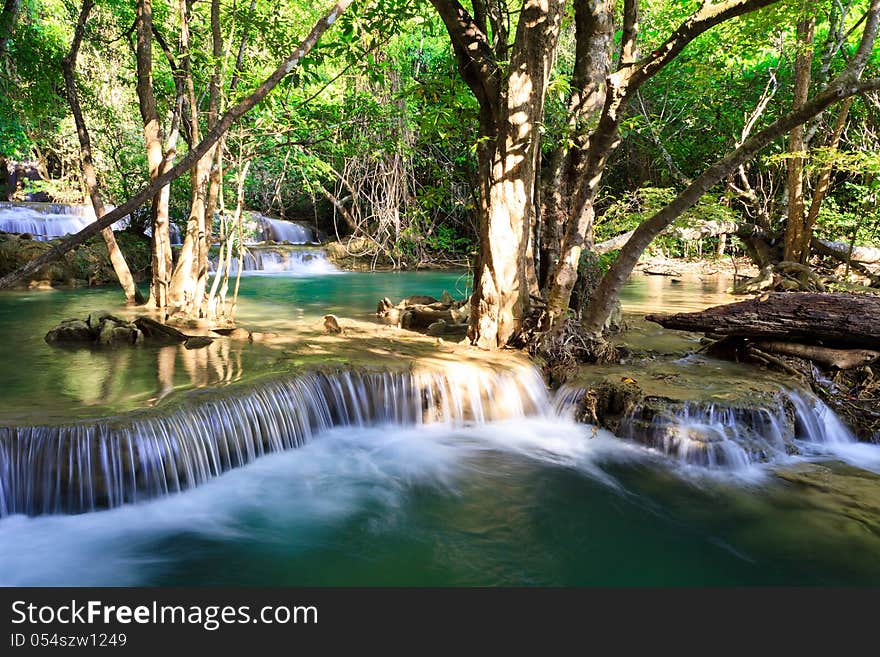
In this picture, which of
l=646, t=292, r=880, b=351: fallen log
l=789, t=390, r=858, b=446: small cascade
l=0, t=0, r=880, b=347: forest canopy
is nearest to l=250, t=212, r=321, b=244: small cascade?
l=0, t=0, r=880, b=347: forest canopy

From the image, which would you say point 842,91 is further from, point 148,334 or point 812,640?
point 148,334

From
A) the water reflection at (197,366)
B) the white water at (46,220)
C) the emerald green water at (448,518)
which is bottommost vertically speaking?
the emerald green water at (448,518)

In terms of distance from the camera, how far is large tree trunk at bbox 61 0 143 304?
9.35 metres

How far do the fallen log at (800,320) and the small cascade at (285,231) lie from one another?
19539 mm

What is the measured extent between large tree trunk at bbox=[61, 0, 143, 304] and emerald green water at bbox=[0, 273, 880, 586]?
4696 millimetres

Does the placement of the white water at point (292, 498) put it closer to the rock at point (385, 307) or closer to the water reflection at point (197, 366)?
the water reflection at point (197, 366)

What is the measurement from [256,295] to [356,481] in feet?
31.9

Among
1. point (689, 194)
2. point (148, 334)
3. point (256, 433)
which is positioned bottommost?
point (256, 433)

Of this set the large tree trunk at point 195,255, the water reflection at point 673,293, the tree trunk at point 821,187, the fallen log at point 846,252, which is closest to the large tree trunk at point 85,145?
the large tree trunk at point 195,255

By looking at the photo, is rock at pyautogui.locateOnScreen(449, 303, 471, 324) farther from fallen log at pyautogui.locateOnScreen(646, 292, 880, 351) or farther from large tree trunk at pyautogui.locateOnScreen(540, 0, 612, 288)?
fallen log at pyautogui.locateOnScreen(646, 292, 880, 351)

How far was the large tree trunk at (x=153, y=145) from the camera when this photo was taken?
8.80 meters

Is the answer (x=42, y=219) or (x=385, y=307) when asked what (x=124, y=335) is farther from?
(x=42, y=219)

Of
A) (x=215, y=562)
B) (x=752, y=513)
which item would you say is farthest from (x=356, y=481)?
(x=752, y=513)

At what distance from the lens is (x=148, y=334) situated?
809cm
